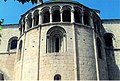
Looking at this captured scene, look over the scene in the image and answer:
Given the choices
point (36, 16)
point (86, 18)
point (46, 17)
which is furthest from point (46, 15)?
point (86, 18)

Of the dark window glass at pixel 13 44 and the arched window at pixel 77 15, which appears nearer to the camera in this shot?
the arched window at pixel 77 15

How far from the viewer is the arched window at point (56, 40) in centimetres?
1622

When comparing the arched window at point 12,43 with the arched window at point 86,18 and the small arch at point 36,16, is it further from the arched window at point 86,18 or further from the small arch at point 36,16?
the arched window at point 86,18

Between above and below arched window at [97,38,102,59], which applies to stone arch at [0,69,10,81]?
below

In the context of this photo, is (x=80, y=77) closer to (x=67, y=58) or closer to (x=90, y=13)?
(x=67, y=58)

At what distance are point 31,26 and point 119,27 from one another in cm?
819

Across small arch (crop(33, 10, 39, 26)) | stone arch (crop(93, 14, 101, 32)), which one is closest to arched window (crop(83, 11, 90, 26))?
stone arch (crop(93, 14, 101, 32))

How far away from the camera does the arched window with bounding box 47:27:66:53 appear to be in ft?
53.2

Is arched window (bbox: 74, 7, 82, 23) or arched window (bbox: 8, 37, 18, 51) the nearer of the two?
arched window (bbox: 74, 7, 82, 23)

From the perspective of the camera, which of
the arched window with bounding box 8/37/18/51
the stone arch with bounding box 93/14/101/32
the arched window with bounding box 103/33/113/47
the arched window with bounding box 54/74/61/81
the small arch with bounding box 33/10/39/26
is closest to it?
the arched window with bounding box 54/74/61/81

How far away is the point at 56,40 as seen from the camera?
16859 mm

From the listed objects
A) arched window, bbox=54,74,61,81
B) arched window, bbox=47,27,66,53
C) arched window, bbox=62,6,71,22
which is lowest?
arched window, bbox=54,74,61,81

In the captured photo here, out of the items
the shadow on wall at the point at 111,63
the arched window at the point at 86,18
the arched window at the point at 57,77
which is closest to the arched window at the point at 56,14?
the arched window at the point at 86,18

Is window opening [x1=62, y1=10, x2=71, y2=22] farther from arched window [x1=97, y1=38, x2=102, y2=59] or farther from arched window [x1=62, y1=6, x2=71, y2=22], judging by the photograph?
arched window [x1=97, y1=38, x2=102, y2=59]
